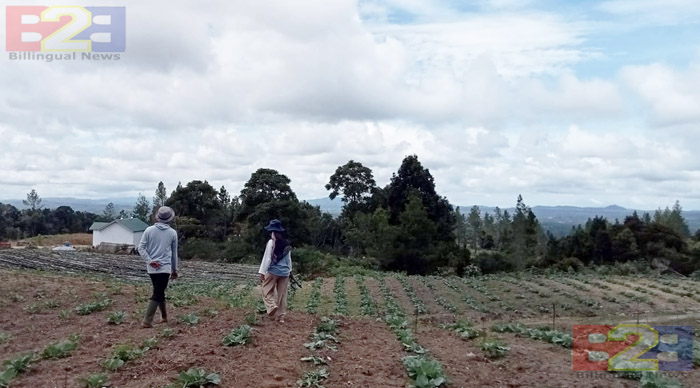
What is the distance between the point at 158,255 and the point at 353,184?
4633 cm

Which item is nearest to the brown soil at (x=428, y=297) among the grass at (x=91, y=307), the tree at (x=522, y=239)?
the grass at (x=91, y=307)

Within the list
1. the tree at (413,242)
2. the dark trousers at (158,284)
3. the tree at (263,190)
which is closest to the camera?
the dark trousers at (158,284)

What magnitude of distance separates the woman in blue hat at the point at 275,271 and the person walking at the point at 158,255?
1461mm

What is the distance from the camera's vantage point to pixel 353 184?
54.5 metres

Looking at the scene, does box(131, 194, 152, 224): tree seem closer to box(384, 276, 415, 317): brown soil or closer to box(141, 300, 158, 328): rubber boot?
box(384, 276, 415, 317): brown soil

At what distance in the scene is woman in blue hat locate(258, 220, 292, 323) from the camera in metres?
9.00

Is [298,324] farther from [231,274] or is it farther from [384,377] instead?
[231,274]

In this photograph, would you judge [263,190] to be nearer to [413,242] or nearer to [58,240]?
[413,242]

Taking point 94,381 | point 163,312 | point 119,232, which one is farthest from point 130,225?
point 94,381

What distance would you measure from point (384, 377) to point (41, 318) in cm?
704

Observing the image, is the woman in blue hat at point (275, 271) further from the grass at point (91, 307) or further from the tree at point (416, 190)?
the tree at point (416, 190)

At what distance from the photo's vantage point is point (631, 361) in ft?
23.4

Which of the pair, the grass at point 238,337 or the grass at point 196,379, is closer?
the grass at point 196,379

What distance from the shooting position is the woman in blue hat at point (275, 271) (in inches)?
354
